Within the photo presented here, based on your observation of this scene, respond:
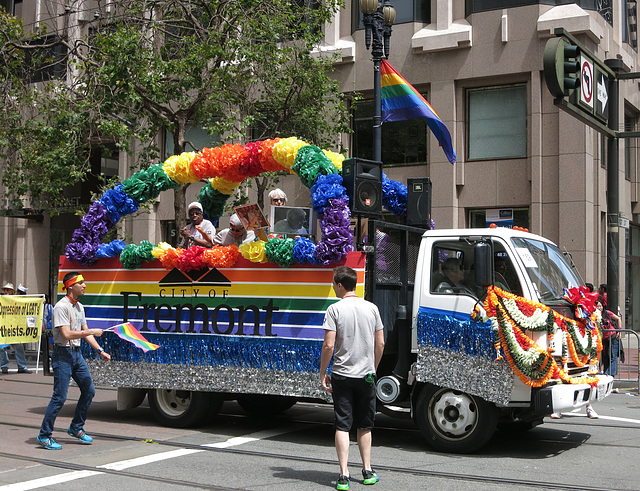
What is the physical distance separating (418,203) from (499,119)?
12049 mm

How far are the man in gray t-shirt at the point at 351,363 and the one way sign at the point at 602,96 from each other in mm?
8487

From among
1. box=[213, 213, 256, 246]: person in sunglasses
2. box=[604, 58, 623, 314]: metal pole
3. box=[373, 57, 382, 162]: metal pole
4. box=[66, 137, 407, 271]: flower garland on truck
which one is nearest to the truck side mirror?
box=[66, 137, 407, 271]: flower garland on truck

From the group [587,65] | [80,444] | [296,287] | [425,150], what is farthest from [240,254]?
[425,150]

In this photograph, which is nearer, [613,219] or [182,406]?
[182,406]

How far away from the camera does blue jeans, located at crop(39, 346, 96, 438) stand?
8.74 metres

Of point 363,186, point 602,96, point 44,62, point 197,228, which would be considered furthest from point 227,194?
point 44,62

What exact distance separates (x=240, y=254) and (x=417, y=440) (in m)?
2.99

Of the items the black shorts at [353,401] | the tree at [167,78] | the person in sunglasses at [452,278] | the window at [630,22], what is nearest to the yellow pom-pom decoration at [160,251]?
the person in sunglasses at [452,278]

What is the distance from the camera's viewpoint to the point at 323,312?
906 cm

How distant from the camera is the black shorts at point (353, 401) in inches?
269

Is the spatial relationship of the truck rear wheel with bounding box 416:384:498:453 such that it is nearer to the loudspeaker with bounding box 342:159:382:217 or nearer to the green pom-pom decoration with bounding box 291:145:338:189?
the loudspeaker with bounding box 342:159:382:217

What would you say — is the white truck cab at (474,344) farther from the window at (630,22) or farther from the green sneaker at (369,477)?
the window at (630,22)

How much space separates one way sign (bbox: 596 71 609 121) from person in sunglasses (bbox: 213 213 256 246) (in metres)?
6.77

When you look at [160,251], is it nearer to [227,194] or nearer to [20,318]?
[227,194]
